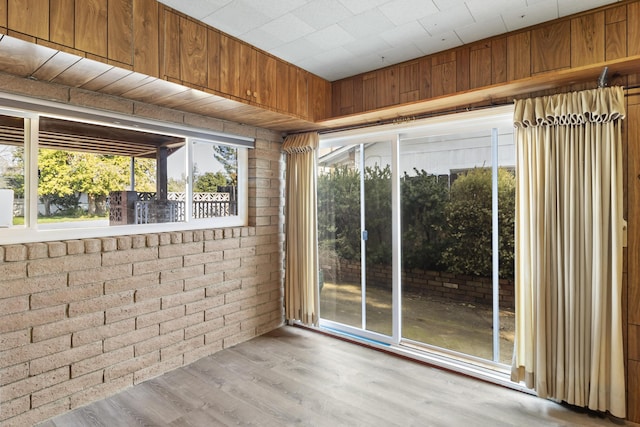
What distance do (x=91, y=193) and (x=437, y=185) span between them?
2649mm

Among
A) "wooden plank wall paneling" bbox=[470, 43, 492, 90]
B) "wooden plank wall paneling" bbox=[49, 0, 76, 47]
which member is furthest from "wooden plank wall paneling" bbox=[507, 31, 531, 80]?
"wooden plank wall paneling" bbox=[49, 0, 76, 47]

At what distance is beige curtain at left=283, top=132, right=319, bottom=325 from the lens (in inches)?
137

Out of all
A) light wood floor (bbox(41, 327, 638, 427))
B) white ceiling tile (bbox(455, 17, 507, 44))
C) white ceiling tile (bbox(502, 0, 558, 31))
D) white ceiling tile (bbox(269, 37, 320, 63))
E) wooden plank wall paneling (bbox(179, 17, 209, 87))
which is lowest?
light wood floor (bbox(41, 327, 638, 427))

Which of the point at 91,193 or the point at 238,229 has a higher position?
the point at 91,193

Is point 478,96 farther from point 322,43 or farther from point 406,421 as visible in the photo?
point 406,421

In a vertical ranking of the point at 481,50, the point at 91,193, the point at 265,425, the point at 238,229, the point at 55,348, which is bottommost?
the point at 265,425

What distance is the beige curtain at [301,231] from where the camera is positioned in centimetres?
348

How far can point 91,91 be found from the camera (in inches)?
90.0

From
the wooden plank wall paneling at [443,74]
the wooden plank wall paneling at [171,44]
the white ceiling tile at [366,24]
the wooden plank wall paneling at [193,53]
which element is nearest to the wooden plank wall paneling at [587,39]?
the wooden plank wall paneling at [443,74]

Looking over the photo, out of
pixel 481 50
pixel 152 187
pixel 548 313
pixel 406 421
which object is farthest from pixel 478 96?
pixel 152 187

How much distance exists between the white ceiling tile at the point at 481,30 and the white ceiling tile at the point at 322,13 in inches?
31.5

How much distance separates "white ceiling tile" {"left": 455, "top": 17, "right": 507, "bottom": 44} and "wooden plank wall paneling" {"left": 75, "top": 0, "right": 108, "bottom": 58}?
83.1 inches

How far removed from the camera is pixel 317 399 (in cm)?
236

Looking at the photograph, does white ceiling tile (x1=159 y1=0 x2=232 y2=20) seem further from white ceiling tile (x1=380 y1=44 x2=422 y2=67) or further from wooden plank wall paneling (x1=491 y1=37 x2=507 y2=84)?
wooden plank wall paneling (x1=491 y1=37 x2=507 y2=84)
